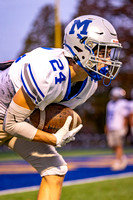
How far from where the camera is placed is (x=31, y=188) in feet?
→ 18.3

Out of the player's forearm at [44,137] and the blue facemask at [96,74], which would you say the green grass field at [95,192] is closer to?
the player's forearm at [44,137]

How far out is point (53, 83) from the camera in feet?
8.84

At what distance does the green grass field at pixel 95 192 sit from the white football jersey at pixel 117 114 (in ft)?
10.4

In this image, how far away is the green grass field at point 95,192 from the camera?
192 inches

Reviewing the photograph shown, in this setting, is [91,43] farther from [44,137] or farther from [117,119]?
[117,119]

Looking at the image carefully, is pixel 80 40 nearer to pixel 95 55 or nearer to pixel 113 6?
pixel 95 55

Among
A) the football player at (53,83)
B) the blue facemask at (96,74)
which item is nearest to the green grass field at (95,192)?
the football player at (53,83)

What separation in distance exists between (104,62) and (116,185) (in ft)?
11.3

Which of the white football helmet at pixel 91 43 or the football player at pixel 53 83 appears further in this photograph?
the white football helmet at pixel 91 43

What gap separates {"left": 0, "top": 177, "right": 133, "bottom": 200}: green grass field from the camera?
487 cm

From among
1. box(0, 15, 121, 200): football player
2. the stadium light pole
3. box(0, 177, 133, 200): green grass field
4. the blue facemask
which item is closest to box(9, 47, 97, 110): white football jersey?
box(0, 15, 121, 200): football player

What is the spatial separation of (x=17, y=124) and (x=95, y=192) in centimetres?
282

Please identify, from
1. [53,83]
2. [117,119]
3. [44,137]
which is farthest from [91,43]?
[117,119]

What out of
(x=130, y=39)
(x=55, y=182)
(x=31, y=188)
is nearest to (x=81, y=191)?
(x=31, y=188)
